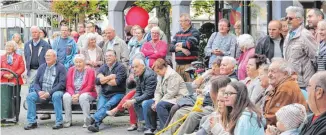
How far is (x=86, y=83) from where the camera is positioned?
1359cm

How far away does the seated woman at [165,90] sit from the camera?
11.9 meters

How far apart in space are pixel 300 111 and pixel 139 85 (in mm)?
6340

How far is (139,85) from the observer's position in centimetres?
1267

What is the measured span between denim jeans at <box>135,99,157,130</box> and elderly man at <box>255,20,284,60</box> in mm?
2164

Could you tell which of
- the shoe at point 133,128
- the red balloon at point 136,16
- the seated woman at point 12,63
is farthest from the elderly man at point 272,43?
the red balloon at point 136,16

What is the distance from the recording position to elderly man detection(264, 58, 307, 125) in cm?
828

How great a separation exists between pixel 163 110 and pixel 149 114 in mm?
592

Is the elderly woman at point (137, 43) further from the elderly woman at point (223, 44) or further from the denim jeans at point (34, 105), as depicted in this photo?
the elderly woman at point (223, 44)

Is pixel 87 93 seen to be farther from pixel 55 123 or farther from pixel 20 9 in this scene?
pixel 20 9

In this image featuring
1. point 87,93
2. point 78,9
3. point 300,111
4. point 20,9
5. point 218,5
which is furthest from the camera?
point 20,9

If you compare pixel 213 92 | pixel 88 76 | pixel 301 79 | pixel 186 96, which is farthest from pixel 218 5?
pixel 213 92

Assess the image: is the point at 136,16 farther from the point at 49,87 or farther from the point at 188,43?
the point at 49,87

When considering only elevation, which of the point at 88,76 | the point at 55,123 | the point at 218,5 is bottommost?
the point at 55,123

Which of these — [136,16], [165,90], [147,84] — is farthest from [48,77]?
[136,16]
